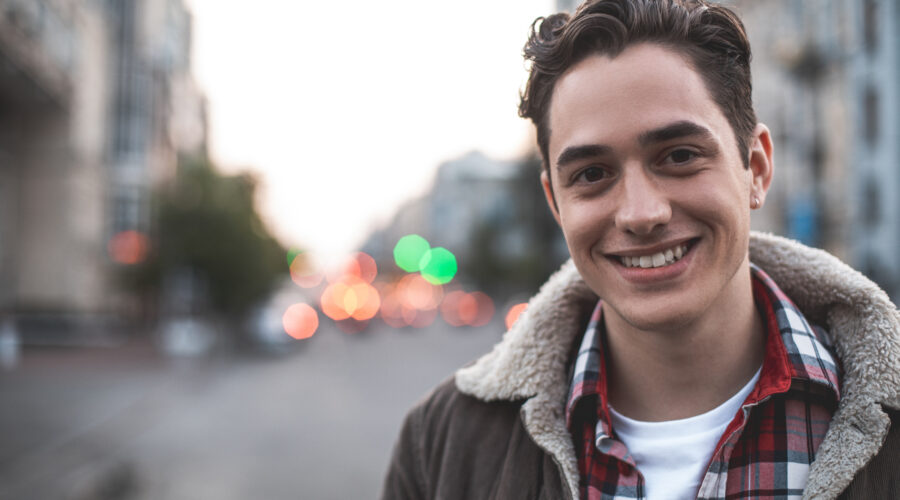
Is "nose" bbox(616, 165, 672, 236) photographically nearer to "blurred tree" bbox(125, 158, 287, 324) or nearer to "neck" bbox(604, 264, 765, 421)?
"neck" bbox(604, 264, 765, 421)

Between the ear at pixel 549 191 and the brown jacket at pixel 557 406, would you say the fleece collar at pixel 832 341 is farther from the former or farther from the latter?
the ear at pixel 549 191

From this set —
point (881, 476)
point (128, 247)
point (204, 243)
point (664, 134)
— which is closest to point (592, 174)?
point (664, 134)

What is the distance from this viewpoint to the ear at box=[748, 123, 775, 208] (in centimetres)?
187

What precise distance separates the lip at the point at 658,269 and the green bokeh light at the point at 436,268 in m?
74.9

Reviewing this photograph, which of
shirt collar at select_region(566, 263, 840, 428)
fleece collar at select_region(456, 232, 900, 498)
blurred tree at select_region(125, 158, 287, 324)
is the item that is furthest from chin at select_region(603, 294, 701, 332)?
blurred tree at select_region(125, 158, 287, 324)

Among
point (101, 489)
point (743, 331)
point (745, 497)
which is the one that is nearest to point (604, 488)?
point (745, 497)

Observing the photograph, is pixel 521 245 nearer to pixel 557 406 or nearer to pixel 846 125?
pixel 846 125

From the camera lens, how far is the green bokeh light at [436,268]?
76.9 m

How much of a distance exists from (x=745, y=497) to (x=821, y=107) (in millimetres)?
31676

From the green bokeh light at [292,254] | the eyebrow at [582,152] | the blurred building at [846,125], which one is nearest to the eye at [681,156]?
the eyebrow at [582,152]

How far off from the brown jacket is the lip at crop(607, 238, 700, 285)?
40cm

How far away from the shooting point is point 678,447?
1710 mm

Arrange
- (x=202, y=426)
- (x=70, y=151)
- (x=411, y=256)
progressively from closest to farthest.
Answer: (x=202, y=426) → (x=70, y=151) → (x=411, y=256)

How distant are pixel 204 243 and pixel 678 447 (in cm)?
2416
